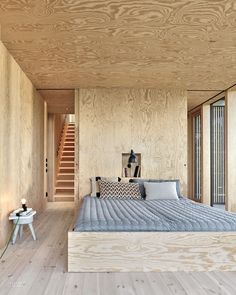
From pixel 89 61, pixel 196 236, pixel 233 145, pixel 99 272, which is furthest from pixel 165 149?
pixel 99 272

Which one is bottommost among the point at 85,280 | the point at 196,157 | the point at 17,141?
the point at 85,280

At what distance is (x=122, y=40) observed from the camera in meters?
3.42

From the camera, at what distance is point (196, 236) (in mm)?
2844

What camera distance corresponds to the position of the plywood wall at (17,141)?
3625 millimetres

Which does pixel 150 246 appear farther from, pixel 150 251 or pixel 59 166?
pixel 59 166

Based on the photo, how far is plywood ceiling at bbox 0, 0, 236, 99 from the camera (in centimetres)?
271

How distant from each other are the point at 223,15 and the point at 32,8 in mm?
1746

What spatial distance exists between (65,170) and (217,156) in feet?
14.4

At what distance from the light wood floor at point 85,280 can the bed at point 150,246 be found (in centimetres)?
8

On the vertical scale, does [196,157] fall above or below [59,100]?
below

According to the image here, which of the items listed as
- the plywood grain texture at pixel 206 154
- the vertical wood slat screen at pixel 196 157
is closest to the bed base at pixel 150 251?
the plywood grain texture at pixel 206 154

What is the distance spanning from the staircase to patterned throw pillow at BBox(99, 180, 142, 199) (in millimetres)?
3302

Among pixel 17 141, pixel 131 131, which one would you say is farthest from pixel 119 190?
pixel 17 141

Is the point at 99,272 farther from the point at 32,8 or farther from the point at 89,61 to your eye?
the point at 89,61
